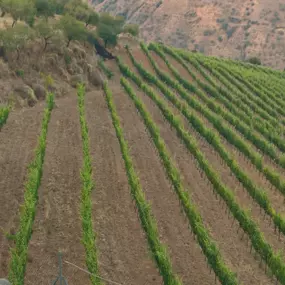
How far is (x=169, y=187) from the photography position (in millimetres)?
26844

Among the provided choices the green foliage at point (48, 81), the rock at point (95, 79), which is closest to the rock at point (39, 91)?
the green foliage at point (48, 81)

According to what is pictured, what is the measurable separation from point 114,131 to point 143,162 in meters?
5.97

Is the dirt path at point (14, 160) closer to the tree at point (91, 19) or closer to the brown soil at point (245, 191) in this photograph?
the brown soil at point (245, 191)

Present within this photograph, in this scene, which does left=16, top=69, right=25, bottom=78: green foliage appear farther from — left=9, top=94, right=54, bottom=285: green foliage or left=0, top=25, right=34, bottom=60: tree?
left=9, top=94, right=54, bottom=285: green foliage

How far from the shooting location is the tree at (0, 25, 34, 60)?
3762cm

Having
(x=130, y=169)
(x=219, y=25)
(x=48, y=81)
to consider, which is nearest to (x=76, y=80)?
(x=48, y=81)

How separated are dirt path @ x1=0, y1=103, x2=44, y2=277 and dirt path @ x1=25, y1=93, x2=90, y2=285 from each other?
3.72ft

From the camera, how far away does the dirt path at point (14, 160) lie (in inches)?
821

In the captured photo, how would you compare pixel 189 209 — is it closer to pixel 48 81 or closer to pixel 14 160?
pixel 14 160

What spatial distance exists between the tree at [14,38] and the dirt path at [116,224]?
41.8 ft

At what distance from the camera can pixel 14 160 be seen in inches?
1073

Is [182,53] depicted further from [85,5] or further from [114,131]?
[114,131]

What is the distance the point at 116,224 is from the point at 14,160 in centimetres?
915

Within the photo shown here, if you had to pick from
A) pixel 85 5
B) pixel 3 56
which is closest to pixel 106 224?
pixel 3 56
